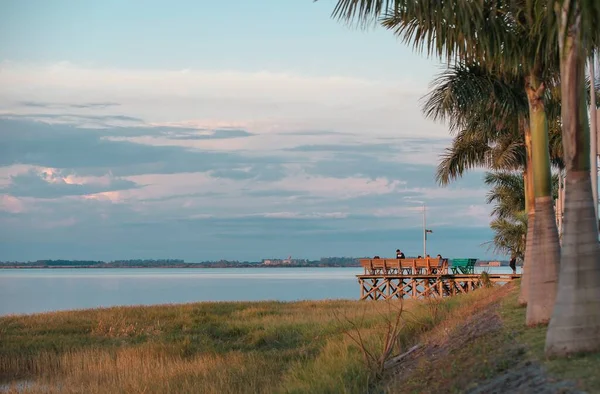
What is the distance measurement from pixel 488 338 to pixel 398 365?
207 cm

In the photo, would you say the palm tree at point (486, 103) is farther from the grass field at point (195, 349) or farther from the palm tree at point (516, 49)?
the grass field at point (195, 349)

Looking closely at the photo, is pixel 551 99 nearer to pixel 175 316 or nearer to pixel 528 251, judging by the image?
pixel 528 251

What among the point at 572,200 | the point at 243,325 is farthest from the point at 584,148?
the point at 243,325

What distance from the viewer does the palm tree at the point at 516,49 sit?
11.8 metres

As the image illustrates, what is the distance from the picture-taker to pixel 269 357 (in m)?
20.5

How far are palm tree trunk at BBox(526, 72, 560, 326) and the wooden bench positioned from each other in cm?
3253

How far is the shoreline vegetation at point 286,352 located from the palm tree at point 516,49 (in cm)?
94

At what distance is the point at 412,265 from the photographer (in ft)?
155

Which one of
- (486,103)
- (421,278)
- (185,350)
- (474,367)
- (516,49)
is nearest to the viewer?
(474,367)

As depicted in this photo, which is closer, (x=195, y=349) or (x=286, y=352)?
(x=286, y=352)

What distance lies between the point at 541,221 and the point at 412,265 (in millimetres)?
33622

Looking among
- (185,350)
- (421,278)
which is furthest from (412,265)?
(185,350)

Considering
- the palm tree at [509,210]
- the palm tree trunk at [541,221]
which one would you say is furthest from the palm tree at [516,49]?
the palm tree at [509,210]

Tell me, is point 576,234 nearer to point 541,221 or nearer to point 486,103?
point 541,221
